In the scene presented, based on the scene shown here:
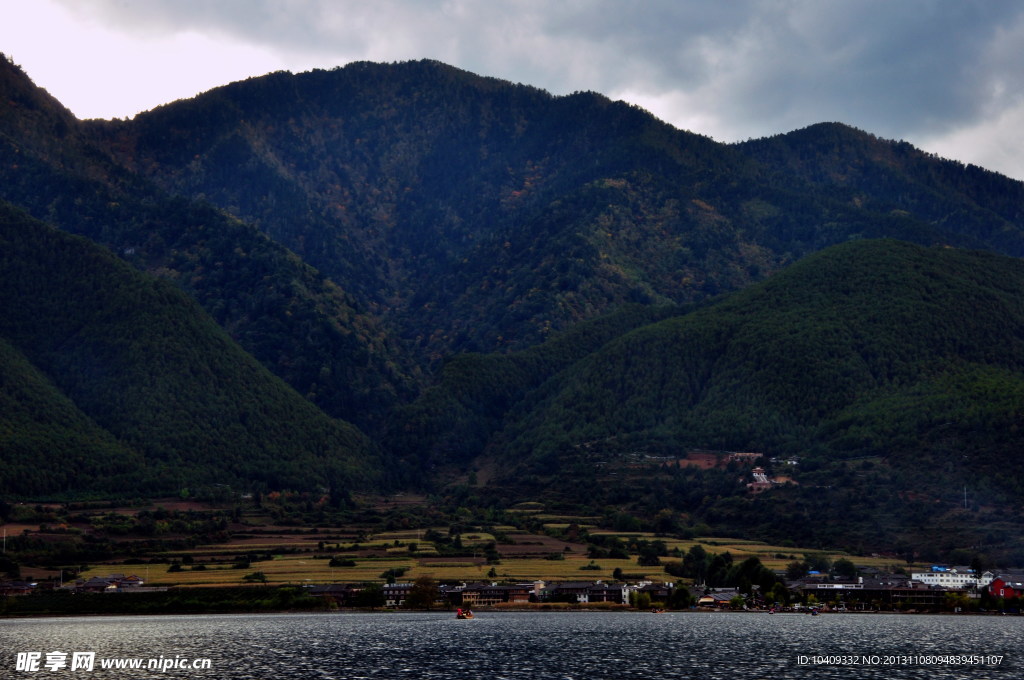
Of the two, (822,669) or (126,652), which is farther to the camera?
(126,652)

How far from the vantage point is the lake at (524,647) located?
121 m

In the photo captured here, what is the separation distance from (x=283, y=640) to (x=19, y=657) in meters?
34.7

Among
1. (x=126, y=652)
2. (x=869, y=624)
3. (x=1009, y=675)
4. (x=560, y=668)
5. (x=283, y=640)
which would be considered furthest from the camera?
(x=869, y=624)

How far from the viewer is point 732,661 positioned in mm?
129375

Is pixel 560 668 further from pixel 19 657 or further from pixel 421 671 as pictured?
pixel 19 657

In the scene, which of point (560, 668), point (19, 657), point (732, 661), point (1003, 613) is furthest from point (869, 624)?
point (19, 657)

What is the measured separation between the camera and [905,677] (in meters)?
115

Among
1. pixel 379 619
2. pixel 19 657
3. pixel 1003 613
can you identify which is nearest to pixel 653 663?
pixel 19 657

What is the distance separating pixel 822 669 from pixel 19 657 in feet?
247

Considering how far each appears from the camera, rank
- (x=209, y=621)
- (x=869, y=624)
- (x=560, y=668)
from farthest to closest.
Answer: (x=209, y=621) → (x=869, y=624) → (x=560, y=668)

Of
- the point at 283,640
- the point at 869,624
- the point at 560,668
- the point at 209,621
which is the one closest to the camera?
the point at 560,668

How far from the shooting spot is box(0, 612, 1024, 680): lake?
396 feet

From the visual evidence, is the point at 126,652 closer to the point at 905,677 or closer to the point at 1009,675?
the point at 905,677

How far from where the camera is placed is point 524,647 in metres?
145
